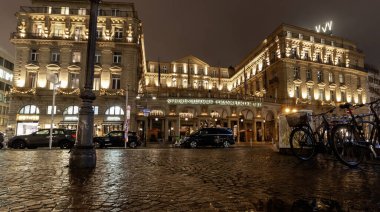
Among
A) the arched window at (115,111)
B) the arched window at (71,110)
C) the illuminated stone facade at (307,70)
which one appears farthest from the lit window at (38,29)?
the illuminated stone facade at (307,70)

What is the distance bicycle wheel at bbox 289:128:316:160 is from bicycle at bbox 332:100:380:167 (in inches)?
48.7

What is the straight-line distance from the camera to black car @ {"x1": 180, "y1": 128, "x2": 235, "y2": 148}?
24188 millimetres

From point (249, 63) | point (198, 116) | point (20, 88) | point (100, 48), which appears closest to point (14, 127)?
point (20, 88)

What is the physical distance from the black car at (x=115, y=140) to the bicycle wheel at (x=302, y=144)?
718 inches

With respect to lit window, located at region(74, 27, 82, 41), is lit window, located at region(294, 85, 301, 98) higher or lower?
lower

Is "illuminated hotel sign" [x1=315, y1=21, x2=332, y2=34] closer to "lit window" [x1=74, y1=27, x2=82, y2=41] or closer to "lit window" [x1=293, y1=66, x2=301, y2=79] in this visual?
"lit window" [x1=293, y1=66, x2=301, y2=79]

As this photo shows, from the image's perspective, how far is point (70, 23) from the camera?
40.4 metres

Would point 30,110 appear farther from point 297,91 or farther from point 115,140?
point 297,91

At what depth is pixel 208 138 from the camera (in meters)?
24.4

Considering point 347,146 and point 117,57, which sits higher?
point 117,57

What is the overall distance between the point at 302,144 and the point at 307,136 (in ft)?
1.08

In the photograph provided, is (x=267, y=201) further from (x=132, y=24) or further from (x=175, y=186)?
(x=132, y=24)

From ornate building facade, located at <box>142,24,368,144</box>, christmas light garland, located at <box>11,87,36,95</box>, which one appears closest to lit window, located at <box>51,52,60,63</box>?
christmas light garland, located at <box>11,87,36,95</box>

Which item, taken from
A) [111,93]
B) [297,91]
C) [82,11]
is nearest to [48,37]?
[82,11]
